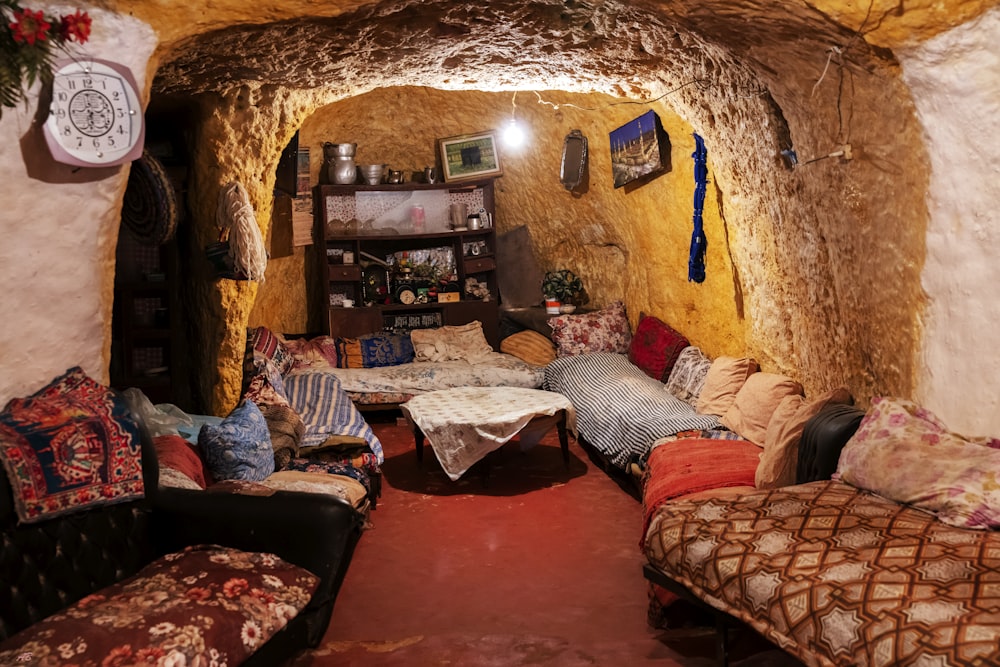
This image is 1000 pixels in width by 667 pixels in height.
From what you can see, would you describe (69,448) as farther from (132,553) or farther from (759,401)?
(759,401)

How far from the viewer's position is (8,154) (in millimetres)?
2666

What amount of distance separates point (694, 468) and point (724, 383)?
1381 mm

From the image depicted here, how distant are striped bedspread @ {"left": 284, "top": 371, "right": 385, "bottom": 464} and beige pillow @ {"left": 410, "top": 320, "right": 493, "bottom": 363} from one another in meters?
1.69

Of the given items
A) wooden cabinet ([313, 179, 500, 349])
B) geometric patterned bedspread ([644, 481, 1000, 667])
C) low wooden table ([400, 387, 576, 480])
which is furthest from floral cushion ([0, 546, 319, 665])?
wooden cabinet ([313, 179, 500, 349])

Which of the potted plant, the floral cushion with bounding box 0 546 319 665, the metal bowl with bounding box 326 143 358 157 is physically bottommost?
the floral cushion with bounding box 0 546 319 665

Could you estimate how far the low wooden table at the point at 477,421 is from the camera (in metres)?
5.30

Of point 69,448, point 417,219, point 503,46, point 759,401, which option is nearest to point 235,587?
point 69,448

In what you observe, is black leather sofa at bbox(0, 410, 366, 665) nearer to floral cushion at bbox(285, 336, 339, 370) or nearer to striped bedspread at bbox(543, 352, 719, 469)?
striped bedspread at bbox(543, 352, 719, 469)

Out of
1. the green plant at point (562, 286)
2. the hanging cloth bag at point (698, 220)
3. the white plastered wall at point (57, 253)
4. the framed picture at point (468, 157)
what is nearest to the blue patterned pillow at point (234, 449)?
the white plastered wall at point (57, 253)

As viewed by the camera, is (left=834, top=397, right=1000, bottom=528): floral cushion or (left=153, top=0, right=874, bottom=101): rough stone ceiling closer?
(left=834, top=397, right=1000, bottom=528): floral cushion

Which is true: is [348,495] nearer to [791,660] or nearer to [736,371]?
[791,660]

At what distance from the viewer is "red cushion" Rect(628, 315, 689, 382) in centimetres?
655

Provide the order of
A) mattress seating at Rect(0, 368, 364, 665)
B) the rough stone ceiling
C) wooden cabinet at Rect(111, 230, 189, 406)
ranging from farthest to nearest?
wooden cabinet at Rect(111, 230, 189, 406)
the rough stone ceiling
mattress seating at Rect(0, 368, 364, 665)

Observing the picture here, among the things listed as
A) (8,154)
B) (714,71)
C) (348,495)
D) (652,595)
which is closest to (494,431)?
(348,495)
